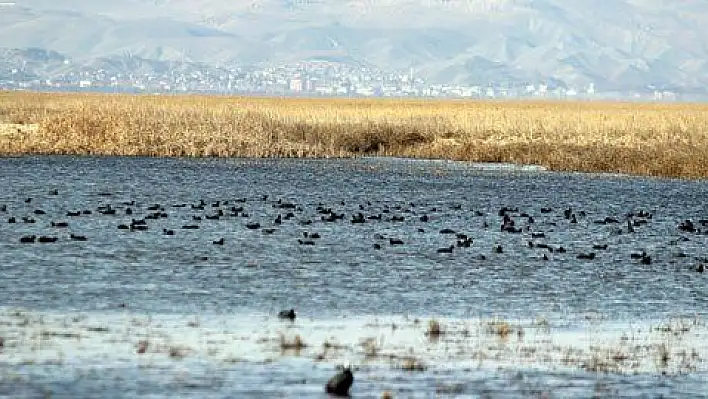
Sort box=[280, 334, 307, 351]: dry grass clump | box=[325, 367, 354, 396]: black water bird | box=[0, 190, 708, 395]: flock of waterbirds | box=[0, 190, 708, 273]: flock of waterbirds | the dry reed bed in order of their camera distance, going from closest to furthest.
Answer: box=[325, 367, 354, 396]: black water bird → box=[280, 334, 307, 351]: dry grass clump → box=[0, 190, 708, 395]: flock of waterbirds → box=[0, 190, 708, 273]: flock of waterbirds → the dry reed bed

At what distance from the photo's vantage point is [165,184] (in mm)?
49531

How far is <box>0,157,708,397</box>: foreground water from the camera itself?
17.0 m

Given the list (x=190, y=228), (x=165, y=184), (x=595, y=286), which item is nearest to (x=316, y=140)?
(x=165, y=184)

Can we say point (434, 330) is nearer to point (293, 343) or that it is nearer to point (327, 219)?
point (293, 343)

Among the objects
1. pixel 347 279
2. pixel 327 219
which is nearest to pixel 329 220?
pixel 327 219

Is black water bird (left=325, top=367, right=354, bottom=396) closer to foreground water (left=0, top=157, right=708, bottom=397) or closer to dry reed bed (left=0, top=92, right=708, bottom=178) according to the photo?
foreground water (left=0, top=157, right=708, bottom=397)

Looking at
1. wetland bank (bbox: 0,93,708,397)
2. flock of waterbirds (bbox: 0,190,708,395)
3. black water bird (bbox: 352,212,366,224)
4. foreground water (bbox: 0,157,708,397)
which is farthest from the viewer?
black water bird (bbox: 352,212,366,224)

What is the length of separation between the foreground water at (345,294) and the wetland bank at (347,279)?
0.06 meters

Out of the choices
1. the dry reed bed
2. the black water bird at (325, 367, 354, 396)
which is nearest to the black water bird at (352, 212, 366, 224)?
the black water bird at (325, 367, 354, 396)

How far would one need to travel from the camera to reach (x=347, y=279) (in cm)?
2602

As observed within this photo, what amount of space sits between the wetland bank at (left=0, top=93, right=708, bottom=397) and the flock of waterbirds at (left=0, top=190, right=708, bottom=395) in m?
0.12

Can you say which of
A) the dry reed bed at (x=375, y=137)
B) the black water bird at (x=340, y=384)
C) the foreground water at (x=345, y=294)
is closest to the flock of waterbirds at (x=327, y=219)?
the foreground water at (x=345, y=294)

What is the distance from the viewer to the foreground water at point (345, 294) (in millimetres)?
17000

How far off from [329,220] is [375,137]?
37.3 meters
